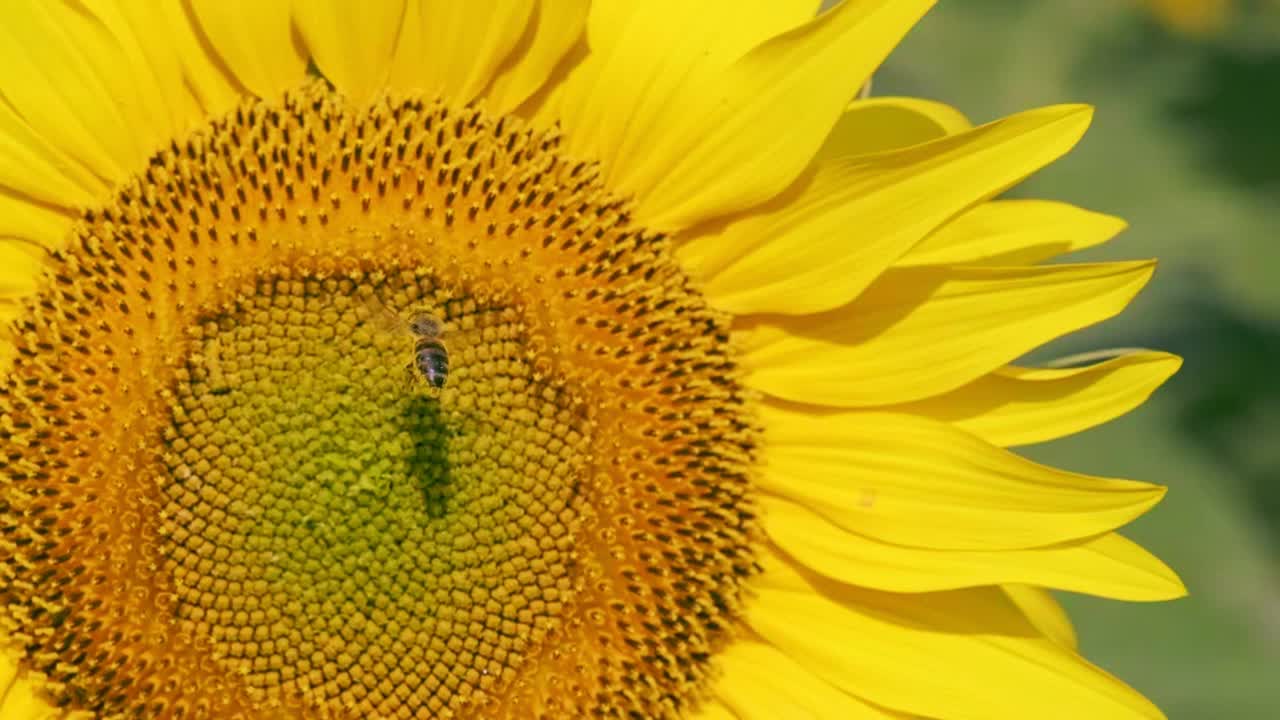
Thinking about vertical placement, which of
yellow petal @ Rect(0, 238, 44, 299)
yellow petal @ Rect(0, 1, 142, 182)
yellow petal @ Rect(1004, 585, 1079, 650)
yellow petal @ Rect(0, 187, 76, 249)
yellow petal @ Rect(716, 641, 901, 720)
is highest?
yellow petal @ Rect(0, 1, 142, 182)

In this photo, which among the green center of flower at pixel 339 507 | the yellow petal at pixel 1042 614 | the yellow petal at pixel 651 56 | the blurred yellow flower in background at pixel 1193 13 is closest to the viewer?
the green center of flower at pixel 339 507

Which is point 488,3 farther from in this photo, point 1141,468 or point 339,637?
point 1141,468

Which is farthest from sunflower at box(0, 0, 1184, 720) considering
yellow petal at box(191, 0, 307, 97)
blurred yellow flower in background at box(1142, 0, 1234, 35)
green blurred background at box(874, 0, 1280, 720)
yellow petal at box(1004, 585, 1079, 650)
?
blurred yellow flower in background at box(1142, 0, 1234, 35)

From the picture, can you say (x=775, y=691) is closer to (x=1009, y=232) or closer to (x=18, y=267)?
(x=1009, y=232)

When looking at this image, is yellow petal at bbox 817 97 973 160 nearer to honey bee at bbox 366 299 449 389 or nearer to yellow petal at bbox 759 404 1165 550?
yellow petal at bbox 759 404 1165 550

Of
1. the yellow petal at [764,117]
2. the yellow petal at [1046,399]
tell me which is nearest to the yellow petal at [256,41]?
the yellow petal at [764,117]

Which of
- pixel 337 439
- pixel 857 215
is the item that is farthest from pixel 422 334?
pixel 857 215

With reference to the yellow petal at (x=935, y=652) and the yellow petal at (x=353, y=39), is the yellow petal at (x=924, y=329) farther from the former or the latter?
the yellow petal at (x=353, y=39)
